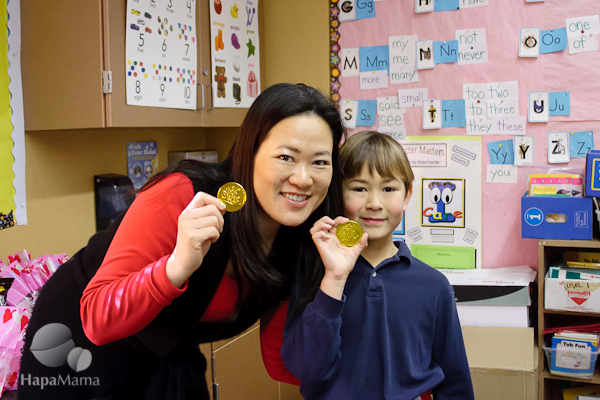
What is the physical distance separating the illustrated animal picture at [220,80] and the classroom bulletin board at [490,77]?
0.62 m

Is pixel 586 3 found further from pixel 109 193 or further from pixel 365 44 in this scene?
pixel 109 193

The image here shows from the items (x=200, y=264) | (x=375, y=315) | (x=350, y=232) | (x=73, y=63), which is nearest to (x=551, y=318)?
(x=375, y=315)

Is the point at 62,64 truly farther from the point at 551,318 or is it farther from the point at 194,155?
the point at 551,318

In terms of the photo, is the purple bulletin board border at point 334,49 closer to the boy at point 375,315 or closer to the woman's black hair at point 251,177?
the boy at point 375,315

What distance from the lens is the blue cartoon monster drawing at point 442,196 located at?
2.46 m

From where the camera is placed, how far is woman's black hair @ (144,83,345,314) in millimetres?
1123

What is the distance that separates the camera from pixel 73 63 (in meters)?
1.79

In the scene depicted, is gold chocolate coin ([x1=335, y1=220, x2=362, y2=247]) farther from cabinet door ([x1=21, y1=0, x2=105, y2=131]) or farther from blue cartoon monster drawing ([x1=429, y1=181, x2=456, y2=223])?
blue cartoon monster drawing ([x1=429, y1=181, x2=456, y2=223])

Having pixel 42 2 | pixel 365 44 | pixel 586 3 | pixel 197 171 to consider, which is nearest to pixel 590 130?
pixel 586 3

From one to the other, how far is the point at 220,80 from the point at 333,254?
1495 mm

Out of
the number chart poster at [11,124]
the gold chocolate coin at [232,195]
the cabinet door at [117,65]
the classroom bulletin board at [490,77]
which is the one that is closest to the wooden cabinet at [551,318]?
the classroom bulletin board at [490,77]

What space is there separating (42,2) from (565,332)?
7.94 ft

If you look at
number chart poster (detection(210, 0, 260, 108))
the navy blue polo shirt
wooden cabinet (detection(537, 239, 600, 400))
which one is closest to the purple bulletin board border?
number chart poster (detection(210, 0, 260, 108))

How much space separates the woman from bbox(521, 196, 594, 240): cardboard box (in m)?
1.15
